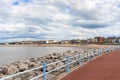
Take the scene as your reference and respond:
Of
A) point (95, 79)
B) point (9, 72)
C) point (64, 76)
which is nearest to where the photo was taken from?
point (95, 79)

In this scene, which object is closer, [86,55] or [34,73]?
[34,73]

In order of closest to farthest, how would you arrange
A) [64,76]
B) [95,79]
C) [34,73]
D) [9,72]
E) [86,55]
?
[95,79]
[64,76]
[34,73]
[9,72]
[86,55]

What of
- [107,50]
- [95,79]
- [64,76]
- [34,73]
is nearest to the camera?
[95,79]

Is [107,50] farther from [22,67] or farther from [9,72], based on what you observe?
[9,72]

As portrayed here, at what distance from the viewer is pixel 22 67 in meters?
24.6

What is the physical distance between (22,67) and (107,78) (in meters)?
12.6

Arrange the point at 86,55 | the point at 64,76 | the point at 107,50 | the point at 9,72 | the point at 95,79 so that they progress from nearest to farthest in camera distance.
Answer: the point at 95,79 < the point at 64,76 < the point at 9,72 < the point at 86,55 < the point at 107,50

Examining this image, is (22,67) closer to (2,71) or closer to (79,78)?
(2,71)

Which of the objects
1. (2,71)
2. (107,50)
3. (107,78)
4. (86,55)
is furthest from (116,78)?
(107,50)

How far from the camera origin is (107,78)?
13383 mm

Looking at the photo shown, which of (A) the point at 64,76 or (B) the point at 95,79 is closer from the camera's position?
(B) the point at 95,79

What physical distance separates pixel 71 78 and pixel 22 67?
11.7 meters

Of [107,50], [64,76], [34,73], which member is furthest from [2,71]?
[107,50]

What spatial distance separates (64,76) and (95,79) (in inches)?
71.3
